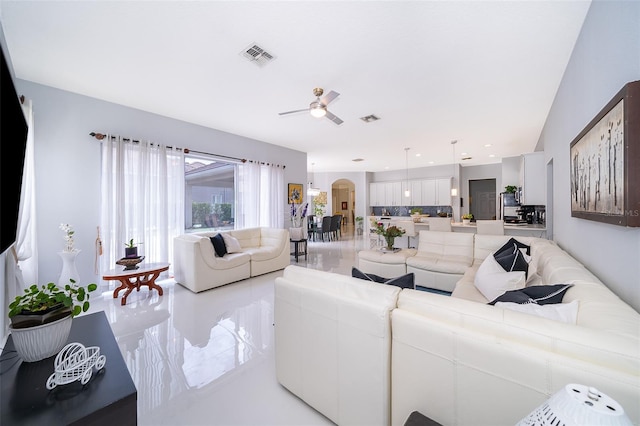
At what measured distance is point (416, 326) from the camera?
1.13m

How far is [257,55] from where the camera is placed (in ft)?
8.03

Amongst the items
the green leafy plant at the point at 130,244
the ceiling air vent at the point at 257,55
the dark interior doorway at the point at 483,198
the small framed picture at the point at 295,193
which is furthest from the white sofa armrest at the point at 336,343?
the dark interior doorway at the point at 483,198

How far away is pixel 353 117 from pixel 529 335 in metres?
3.85

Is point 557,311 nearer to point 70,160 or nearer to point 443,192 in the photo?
point 70,160

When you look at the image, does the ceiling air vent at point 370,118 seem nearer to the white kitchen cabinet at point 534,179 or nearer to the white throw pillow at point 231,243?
the white kitchen cabinet at point 534,179

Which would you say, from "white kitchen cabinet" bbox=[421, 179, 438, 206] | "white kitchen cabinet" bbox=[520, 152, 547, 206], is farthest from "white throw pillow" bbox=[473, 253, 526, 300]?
"white kitchen cabinet" bbox=[421, 179, 438, 206]

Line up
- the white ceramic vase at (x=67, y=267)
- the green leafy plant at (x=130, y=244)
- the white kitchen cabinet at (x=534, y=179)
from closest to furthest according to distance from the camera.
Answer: the white ceramic vase at (x=67, y=267) → the green leafy plant at (x=130, y=244) → the white kitchen cabinet at (x=534, y=179)

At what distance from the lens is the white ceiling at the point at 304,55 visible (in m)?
1.92

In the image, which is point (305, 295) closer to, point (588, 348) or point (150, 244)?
point (588, 348)

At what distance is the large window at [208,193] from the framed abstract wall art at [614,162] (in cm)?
524

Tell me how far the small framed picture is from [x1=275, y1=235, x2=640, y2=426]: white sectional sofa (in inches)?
199

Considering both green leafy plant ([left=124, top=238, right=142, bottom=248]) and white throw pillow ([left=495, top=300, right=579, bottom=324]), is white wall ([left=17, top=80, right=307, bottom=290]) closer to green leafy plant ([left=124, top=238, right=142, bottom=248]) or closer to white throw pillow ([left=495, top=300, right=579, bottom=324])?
green leafy plant ([left=124, top=238, right=142, bottom=248])

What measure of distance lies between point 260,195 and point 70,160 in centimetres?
319

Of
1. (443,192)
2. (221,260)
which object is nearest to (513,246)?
(221,260)
